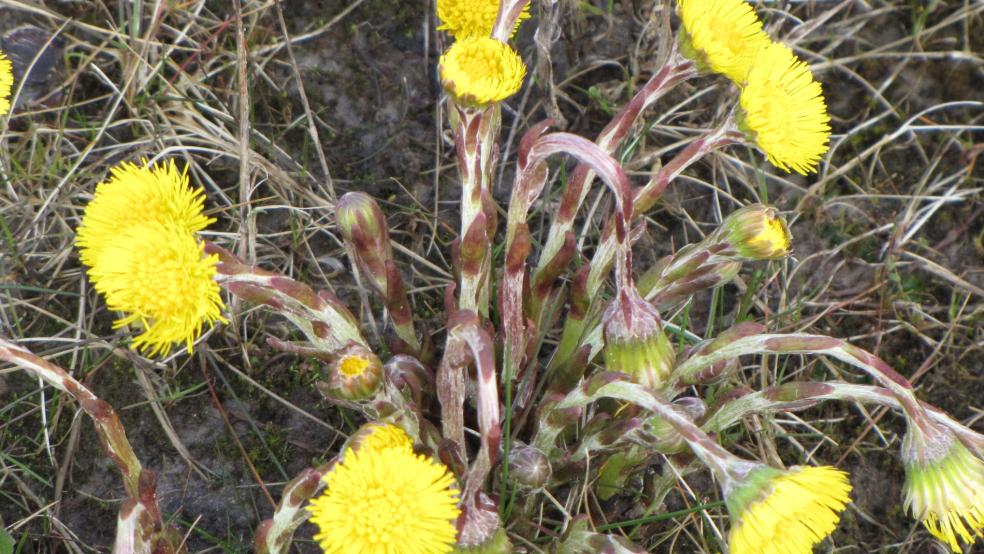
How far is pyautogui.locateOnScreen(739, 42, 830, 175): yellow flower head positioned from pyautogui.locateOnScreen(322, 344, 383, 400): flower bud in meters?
0.79

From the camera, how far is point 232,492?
1.88 m

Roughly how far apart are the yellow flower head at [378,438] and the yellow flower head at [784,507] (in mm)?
516

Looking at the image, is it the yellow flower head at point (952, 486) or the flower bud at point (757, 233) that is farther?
the flower bud at point (757, 233)

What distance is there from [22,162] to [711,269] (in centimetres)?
171

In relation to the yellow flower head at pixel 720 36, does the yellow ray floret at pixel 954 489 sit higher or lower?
lower

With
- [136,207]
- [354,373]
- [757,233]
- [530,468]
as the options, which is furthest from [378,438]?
[757,233]

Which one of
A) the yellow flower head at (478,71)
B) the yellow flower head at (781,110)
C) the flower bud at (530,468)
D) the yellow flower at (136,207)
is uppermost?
the yellow flower head at (478,71)

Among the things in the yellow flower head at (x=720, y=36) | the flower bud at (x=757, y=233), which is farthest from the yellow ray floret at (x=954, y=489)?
the yellow flower head at (x=720, y=36)

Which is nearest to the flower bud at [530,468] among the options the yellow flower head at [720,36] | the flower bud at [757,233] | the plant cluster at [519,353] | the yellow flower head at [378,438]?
the plant cluster at [519,353]

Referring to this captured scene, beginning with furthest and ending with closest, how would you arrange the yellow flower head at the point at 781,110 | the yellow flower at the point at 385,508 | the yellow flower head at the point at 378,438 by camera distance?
the yellow flower head at the point at 781,110, the yellow flower head at the point at 378,438, the yellow flower at the point at 385,508

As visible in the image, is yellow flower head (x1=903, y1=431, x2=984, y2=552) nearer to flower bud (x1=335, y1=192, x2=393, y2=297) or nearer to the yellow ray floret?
the yellow ray floret

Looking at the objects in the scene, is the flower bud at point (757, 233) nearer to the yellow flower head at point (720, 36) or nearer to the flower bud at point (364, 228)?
the yellow flower head at point (720, 36)

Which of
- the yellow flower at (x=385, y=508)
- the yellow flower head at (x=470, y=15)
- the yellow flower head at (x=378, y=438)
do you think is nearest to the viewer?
the yellow flower at (x=385, y=508)

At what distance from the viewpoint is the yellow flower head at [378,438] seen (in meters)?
1.29
